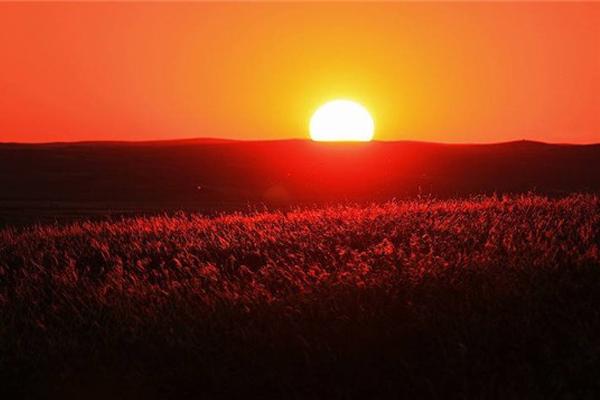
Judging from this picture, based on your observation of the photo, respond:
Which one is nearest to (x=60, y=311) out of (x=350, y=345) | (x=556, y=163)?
(x=350, y=345)

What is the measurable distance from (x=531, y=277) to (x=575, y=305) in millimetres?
638

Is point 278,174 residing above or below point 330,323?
below

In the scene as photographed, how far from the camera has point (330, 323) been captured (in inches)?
254

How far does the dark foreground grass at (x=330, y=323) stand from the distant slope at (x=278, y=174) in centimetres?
2988

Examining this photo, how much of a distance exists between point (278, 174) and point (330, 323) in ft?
192

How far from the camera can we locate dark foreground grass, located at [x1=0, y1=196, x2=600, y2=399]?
18.7 ft

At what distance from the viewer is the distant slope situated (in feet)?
157

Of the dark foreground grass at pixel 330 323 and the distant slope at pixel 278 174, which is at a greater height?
the dark foreground grass at pixel 330 323

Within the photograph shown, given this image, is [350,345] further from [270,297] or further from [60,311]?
[60,311]

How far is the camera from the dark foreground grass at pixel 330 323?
5715 mm

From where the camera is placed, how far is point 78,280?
8.86 m

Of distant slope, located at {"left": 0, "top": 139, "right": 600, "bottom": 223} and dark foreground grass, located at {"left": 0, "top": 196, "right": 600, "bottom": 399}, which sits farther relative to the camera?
distant slope, located at {"left": 0, "top": 139, "right": 600, "bottom": 223}

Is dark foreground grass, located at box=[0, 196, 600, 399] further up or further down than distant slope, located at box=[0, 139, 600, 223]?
further up

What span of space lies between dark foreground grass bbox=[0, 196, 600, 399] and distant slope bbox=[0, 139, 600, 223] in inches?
1176
